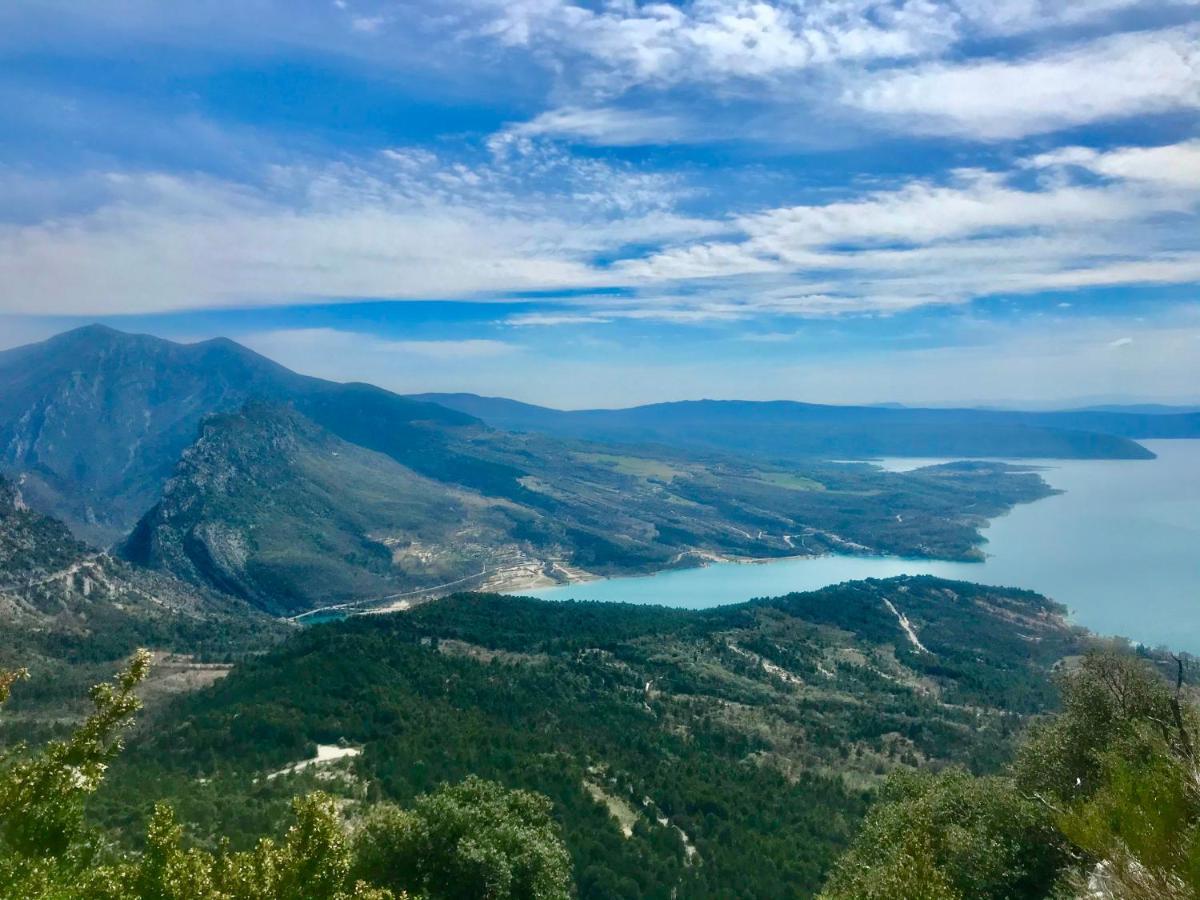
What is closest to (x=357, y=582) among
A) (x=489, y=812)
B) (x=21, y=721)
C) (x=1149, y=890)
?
(x=21, y=721)

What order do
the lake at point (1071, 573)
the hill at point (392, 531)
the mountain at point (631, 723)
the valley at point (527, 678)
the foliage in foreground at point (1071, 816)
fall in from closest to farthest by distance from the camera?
the foliage in foreground at point (1071, 816)
the mountain at point (631, 723)
the valley at point (527, 678)
the lake at point (1071, 573)
the hill at point (392, 531)

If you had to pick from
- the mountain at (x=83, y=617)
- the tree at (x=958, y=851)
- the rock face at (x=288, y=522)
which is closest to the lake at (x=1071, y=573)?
the rock face at (x=288, y=522)

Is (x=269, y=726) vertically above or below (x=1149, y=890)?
below

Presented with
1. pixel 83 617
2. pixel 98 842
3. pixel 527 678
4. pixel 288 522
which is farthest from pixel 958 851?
pixel 288 522

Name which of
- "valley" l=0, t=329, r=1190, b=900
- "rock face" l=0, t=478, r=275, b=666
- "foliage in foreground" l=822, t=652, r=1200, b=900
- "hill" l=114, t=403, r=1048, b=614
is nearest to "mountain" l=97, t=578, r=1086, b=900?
"valley" l=0, t=329, r=1190, b=900

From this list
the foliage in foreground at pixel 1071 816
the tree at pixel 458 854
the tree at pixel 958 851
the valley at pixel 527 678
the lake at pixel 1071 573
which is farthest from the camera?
the lake at pixel 1071 573

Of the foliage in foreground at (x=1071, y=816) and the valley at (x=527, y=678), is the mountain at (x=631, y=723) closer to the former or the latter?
the valley at (x=527, y=678)

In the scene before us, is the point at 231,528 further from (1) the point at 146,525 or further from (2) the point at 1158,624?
(2) the point at 1158,624

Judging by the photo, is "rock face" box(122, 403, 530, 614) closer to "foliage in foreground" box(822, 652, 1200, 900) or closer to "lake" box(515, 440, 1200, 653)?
"lake" box(515, 440, 1200, 653)
